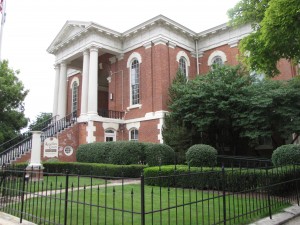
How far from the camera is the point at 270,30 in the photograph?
10125mm

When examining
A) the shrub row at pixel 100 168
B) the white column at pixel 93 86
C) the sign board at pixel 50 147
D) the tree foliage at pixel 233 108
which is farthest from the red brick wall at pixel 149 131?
the sign board at pixel 50 147

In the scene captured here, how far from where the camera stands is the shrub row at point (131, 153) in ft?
55.3

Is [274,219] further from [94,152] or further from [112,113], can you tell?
[112,113]

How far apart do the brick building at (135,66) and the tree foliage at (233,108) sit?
1832 millimetres

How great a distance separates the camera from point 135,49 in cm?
2411

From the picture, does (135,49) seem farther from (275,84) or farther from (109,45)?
(275,84)

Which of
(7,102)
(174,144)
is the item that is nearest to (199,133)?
(174,144)

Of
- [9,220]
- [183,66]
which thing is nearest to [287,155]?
[9,220]

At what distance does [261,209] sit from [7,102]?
2292 centimetres

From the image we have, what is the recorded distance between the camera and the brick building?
71.1ft

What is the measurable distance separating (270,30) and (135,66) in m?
15.2

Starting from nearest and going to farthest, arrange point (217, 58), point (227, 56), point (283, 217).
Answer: point (283, 217)
point (227, 56)
point (217, 58)

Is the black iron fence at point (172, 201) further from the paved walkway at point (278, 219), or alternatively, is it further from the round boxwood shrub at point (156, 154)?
the round boxwood shrub at point (156, 154)

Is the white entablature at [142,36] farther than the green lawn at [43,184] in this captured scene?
Yes
